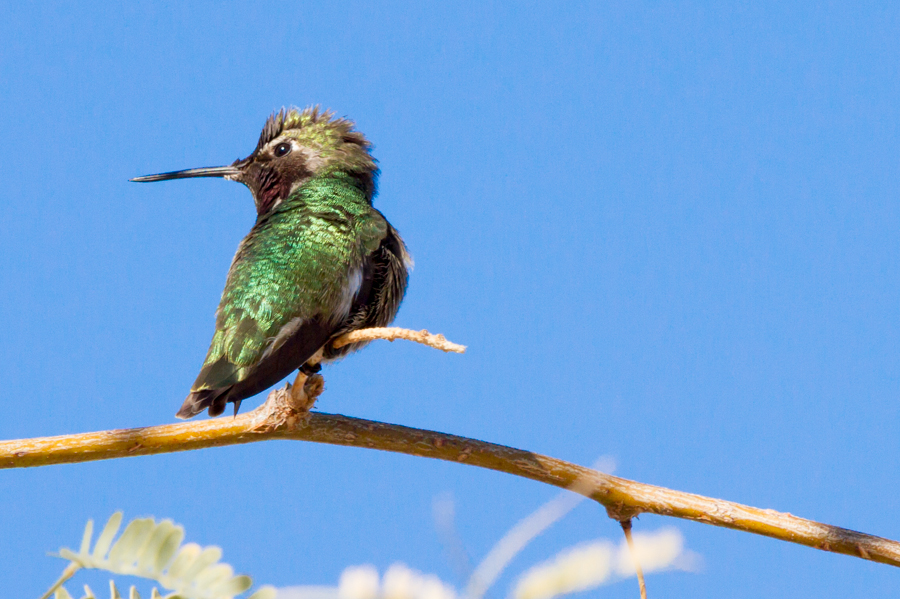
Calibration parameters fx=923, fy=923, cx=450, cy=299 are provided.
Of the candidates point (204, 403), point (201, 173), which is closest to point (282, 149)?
point (201, 173)

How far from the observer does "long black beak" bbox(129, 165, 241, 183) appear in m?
5.84

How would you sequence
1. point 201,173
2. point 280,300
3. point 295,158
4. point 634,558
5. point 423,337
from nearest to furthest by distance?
point 634,558 → point 423,337 → point 280,300 → point 295,158 → point 201,173

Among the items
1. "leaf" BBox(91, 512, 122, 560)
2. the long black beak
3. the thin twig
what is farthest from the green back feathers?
"leaf" BBox(91, 512, 122, 560)

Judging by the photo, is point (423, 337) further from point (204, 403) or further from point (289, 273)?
point (289, 273)

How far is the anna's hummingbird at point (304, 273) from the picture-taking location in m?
3.76

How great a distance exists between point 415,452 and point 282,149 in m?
3.16

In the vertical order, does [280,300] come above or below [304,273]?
below

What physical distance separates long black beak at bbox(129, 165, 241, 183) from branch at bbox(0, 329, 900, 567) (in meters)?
3.05

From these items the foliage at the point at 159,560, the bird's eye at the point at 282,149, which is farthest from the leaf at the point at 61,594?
the bird's eye at the point at 282,149

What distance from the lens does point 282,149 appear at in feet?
18.8

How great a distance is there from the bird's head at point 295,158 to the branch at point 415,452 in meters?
2.34

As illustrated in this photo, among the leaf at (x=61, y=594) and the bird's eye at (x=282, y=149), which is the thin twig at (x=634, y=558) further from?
the bird's eye at (x=282, y=149)

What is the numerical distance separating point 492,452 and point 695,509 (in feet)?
2.16

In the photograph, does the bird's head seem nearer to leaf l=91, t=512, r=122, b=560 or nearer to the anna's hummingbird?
the anna's hummingbird
